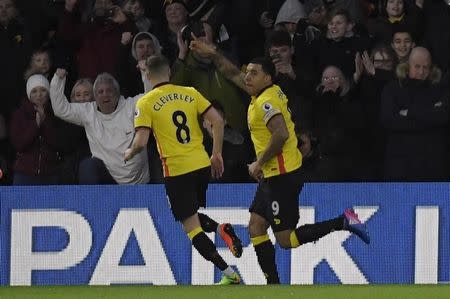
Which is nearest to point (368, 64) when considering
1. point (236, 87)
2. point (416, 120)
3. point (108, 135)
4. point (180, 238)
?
point (416, 120)

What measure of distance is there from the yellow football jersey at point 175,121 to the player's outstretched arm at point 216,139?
0.08 m

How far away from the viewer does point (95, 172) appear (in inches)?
619

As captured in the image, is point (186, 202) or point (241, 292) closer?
point (241, 292)

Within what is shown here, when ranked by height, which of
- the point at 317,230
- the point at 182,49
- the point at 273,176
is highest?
the point at 182,49

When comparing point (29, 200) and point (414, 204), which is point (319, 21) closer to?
point (414, 204)

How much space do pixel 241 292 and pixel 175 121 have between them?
2243 millimetres

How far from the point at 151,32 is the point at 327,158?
2585 mm

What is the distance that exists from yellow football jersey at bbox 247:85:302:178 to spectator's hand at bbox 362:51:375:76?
7.64 ft

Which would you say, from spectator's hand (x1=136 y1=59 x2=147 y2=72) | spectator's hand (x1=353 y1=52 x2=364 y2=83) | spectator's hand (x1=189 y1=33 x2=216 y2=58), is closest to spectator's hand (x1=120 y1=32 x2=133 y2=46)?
spectator's hand (x1=136 y1=59 x2=147 y2=72)

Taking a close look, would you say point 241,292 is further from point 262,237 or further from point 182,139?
point 182,139

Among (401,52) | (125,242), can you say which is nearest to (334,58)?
(401,52)

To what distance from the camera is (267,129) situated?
13664 millimetres

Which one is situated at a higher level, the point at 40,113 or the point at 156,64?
the point at 156,64

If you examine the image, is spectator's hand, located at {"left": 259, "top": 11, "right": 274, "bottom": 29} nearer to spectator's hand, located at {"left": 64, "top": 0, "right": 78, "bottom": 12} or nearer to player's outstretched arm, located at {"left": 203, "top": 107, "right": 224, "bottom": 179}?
spectator's hand, located at {"left": 64, "top": 0, "right": 78, "bottom": 12}
